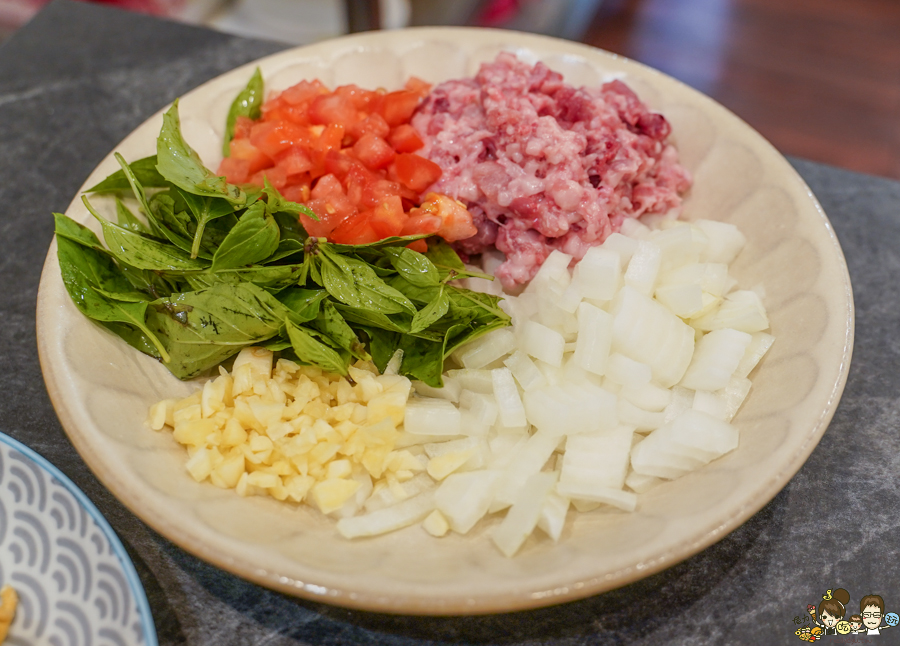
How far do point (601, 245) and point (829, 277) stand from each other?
1.93ft

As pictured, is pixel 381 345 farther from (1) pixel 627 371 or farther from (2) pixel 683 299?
(2) pixel 683 299

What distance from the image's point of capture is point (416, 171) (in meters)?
1.95

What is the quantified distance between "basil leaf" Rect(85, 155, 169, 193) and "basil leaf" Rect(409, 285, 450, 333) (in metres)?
0.87

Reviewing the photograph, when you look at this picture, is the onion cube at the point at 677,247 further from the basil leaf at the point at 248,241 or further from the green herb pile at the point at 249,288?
the basil leaf at the point at 248,241

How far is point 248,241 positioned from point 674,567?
126cm

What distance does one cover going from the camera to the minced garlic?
4.90ft

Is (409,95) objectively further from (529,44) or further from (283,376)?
(283,376)

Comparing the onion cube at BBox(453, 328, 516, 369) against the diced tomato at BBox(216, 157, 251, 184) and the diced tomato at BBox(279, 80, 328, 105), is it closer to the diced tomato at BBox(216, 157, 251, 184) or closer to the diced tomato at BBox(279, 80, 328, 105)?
the diced tomato at BBox(216, 157, 251, 184)

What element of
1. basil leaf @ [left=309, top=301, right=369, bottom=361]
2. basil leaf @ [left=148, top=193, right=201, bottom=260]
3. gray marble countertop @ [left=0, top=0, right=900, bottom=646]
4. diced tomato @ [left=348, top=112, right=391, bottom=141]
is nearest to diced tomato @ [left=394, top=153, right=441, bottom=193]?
diced tomato @ [left=348, top=112, right=391, bottom=141]

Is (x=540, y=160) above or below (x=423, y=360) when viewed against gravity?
above

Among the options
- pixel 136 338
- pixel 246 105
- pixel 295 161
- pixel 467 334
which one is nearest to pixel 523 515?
pixel 467 334

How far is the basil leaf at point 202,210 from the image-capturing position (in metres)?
1.70

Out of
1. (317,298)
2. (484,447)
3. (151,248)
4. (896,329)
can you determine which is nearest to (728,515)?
(484,447)

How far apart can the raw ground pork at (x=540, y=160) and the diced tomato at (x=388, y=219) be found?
0.18m
